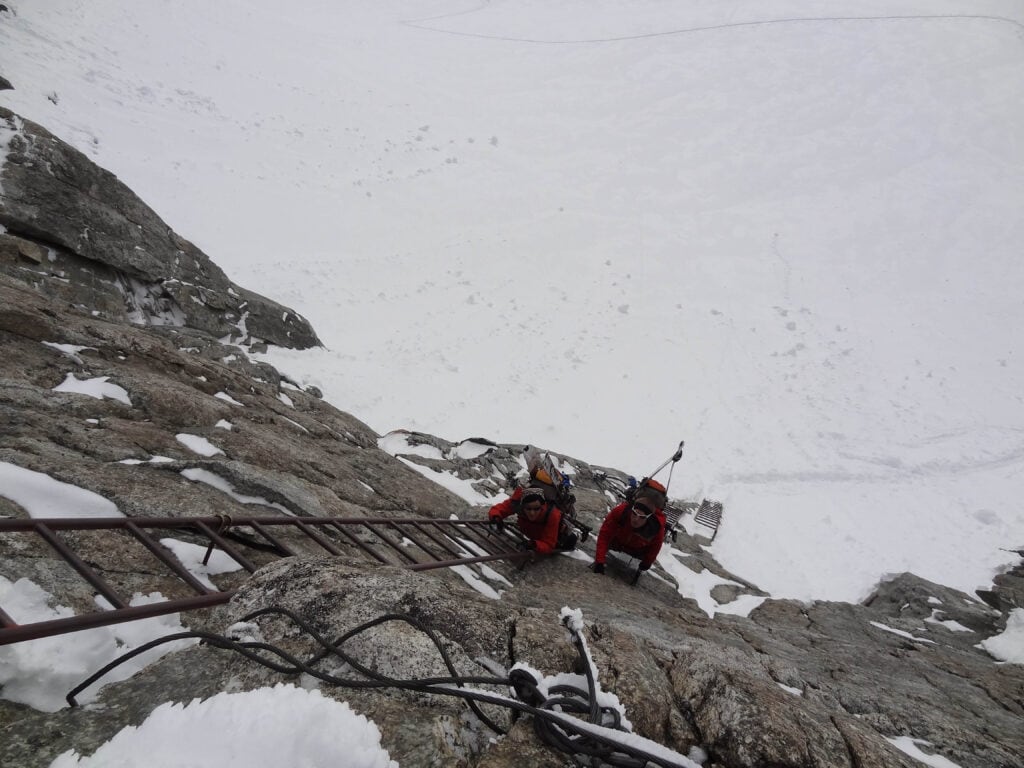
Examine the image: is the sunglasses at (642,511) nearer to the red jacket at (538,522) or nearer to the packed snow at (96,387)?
the red jacket at (538,522)

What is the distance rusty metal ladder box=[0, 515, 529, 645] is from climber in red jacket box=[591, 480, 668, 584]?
1.20 meters

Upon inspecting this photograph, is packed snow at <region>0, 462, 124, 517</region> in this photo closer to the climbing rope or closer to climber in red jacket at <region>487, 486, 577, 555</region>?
the climbing rope

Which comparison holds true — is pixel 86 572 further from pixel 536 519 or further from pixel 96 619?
pixel 536 519

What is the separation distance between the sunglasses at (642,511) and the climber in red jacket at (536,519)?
105 centimetres

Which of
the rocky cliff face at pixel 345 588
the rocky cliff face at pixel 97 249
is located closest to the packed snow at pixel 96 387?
the rocky cliff face at pixel 345 588

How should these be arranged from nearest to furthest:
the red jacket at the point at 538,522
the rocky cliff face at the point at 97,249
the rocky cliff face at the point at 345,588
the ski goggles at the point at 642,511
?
1. the rocky cliff face at the point at 345,588
2. the ski goggles at the point at 642,511
3. the red jacket at the point at 538,522
4. the rocky cliff face at the point at 97,249

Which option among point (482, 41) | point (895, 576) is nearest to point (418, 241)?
point (895, 576)

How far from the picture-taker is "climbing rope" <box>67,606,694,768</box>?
5.68ft

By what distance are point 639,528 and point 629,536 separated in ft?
1.08

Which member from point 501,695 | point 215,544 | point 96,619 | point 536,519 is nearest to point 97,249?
point 215,544

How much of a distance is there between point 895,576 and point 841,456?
18.0ft

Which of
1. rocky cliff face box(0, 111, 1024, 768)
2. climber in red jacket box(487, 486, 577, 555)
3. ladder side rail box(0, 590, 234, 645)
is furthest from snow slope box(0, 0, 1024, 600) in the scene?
ladder side rail box(0, 590, 234, 645)

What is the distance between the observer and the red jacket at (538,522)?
262 inches

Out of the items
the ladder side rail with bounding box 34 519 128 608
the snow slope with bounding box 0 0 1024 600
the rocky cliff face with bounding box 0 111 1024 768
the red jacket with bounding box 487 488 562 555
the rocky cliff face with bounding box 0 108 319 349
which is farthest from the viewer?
the snow slope with bounding box 0 0 1024 600
